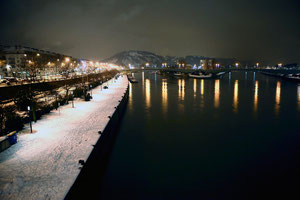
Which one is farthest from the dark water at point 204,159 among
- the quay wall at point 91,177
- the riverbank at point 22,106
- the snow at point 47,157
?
the riverbank at point 22,106

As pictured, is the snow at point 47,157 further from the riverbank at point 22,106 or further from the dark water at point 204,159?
the dark water at point 204,159

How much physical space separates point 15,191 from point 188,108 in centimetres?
2293

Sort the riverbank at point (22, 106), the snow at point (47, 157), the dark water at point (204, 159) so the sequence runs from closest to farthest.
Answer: the snow at point (47, 157)
the dark water at point (204, 159)
the riverbank at point (22, 106)

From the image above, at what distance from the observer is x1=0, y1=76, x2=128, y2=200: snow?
6.14 m

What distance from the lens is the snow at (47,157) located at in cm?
614

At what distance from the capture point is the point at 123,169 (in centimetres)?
1077

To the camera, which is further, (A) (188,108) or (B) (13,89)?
(A) (188,108)

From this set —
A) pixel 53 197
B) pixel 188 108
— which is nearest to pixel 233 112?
pixel 188 108

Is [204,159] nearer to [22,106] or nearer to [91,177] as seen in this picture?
[91,177]

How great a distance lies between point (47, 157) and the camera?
26.8ft

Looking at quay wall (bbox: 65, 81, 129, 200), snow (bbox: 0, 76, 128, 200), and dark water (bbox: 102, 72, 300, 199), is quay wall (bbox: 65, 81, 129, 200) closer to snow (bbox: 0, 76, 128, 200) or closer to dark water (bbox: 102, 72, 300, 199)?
snow (bbox: 0, 76, 128, 200)

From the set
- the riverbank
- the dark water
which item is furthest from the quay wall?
the riverbank

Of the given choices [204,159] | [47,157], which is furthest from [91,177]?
[204,159]

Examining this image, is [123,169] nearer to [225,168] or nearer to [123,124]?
[225,168]
